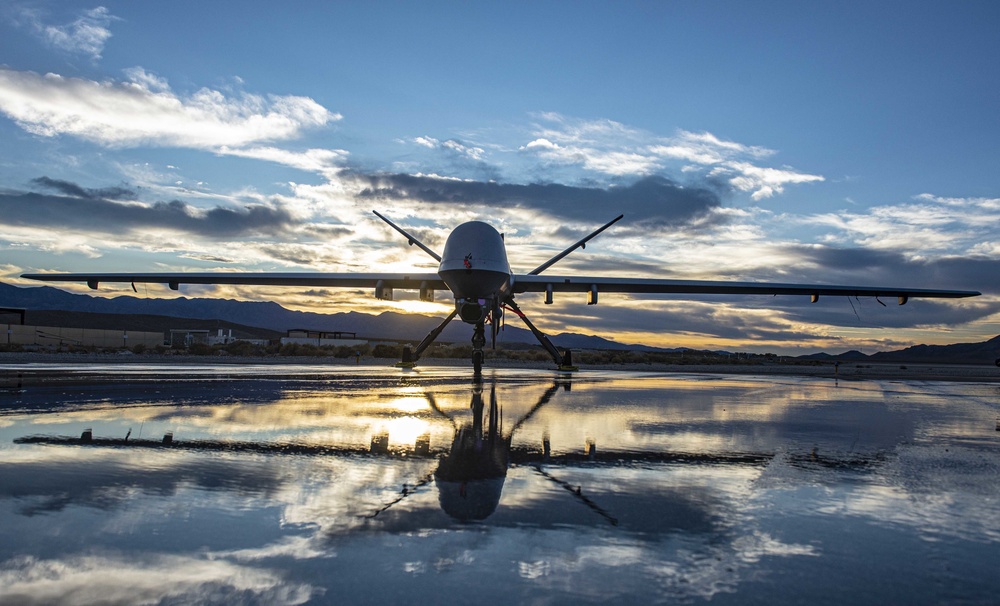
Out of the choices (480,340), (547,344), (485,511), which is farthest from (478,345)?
(485,511)

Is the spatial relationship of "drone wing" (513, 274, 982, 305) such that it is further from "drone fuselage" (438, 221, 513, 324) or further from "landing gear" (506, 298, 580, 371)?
"drone fuselage" (438, 221, 513, 324)

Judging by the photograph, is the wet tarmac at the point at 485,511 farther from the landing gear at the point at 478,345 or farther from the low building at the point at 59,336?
the low building at the point at 59,336

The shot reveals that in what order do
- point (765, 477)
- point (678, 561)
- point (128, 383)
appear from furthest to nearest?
point (128, 383) < point (765, 477) < point (678, 561)

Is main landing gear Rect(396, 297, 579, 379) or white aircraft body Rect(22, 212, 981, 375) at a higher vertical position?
white aircraft body Rect(22, 212, 981, 375)

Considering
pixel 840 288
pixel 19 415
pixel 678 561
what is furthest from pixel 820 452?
pixel 840 288

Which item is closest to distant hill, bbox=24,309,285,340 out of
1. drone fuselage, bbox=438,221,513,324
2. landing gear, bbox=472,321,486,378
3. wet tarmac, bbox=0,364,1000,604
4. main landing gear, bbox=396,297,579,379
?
main landing gear, bbox=396,297,579,379

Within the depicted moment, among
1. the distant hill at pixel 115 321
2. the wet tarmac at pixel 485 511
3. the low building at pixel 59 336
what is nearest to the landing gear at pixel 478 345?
the wet tarmac at pixel 485 511

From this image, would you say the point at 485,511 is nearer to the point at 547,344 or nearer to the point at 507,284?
the point at 507,284

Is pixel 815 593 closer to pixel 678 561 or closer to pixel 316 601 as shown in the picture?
pixel 678 561
